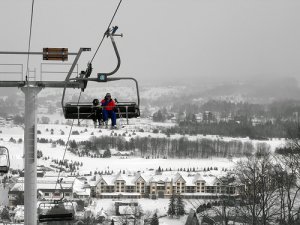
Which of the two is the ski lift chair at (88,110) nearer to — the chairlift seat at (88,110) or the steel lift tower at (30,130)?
the chairlift seat at (88,110)

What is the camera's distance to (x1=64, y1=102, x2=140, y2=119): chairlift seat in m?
6.23

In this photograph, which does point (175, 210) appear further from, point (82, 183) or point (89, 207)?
point (82, 183)

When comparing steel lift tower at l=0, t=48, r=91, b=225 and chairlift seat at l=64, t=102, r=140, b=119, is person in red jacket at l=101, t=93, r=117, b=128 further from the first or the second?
steel lift tower at l=0, t=48, r=91, b=225

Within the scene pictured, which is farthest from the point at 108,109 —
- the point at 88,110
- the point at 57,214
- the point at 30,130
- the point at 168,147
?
the point at 168,147

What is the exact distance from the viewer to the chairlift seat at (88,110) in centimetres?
623

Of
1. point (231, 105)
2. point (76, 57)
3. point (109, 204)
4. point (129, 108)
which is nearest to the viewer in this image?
point (76, 57)

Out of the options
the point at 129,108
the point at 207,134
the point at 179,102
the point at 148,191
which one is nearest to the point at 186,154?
the point at 207,134

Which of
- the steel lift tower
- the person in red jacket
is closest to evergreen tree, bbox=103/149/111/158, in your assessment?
the person in red jacket

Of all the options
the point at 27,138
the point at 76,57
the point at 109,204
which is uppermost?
the point at 76,57

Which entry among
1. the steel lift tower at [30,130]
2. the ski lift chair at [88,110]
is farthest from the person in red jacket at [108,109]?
the steel lift tower at [30,130]

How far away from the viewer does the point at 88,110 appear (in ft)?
20.9

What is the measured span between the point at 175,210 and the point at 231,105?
97.0m

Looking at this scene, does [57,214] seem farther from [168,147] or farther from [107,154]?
[168,147]

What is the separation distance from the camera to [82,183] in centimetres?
4316
